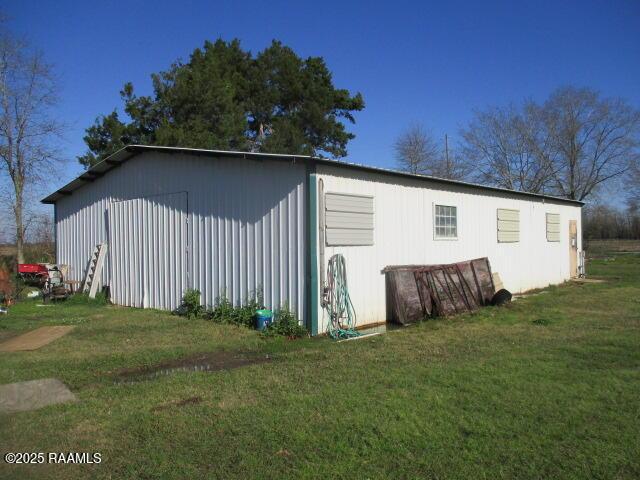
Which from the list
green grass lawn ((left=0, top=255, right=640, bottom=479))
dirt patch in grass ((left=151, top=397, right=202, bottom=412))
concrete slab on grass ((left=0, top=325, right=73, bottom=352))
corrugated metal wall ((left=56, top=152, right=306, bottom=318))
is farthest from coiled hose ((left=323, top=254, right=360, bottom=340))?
concrete slab on grass ((left=0, top=325, right=73, bottom=352))

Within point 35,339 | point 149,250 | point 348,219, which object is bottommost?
point 35,339

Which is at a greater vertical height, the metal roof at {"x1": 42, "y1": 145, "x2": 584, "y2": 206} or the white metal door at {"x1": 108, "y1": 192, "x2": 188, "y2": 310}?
the metal roof at {"x1": 42, "y1": 145, "x2": 584, "y2": 206}

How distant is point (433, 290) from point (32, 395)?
23.6 ft

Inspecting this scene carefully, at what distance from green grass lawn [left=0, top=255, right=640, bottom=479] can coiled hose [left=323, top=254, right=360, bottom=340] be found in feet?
2.47

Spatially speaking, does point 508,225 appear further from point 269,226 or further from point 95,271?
point 95,271

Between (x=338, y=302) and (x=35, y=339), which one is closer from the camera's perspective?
(x=35, y=339)

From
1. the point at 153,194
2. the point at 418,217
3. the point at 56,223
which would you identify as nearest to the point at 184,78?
the point at 56,223

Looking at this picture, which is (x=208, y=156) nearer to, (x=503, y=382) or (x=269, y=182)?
(x=269, y=182)

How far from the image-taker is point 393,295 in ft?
31.9

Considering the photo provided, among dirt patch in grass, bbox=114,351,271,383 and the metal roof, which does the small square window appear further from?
dirt patch in grass, bbox=114,351,271,383

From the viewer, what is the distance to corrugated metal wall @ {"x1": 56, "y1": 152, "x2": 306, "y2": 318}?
854 centimetres

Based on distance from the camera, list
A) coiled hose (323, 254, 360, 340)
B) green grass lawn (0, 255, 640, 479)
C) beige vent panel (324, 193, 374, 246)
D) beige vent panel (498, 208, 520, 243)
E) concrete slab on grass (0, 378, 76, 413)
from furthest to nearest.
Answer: beige vent panel (498, 208, 520, 243), beige vent panel (324, 193, 374, 246), coiled hose (323, 254, 360, 340), concrete slab on grass (0, 378, 76, 413), green grass lawn (0, 255, 640, 479)

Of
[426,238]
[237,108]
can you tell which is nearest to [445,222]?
[426,238]

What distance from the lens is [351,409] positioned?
184 inches
